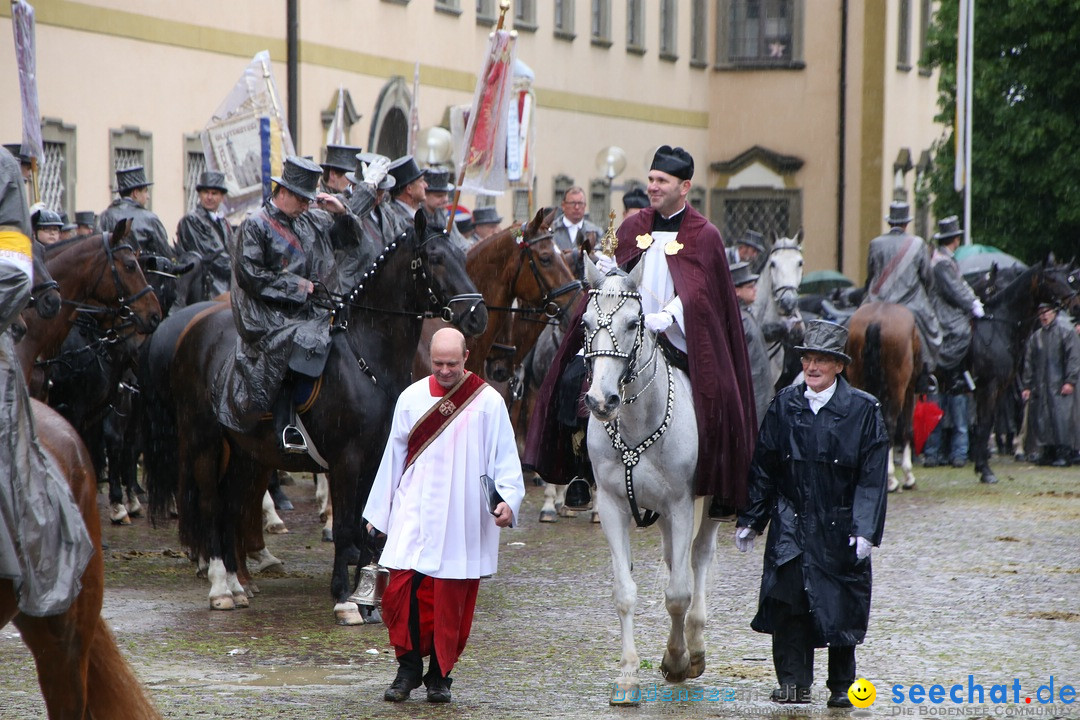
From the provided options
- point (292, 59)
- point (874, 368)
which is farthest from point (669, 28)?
point (874, 368)

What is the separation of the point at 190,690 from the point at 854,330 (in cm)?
1136

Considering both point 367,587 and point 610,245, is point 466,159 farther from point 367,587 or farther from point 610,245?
point 610,245

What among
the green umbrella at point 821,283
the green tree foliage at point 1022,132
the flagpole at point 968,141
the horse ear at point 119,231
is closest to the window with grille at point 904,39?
the green tree foliage at point 1022,132

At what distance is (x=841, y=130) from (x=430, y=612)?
120ft

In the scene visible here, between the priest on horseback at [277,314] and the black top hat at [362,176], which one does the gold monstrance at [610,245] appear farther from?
the black top hat at [362,176]

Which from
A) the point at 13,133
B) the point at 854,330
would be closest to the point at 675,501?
the point at 854,330

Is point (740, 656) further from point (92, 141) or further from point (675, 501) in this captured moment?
point (92, 141)

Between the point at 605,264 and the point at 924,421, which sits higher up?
the point at 605,264

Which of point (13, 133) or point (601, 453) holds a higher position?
point (13, 133)

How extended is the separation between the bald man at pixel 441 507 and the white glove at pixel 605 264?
2.42 ft

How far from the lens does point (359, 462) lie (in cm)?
1048

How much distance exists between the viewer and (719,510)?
346 inches

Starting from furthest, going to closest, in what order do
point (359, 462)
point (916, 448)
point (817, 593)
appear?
1. point (916, 448)
2. point (359, 462)
3. point (817, 593)

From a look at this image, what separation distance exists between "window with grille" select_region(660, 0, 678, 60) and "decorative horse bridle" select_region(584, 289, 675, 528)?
112ft
